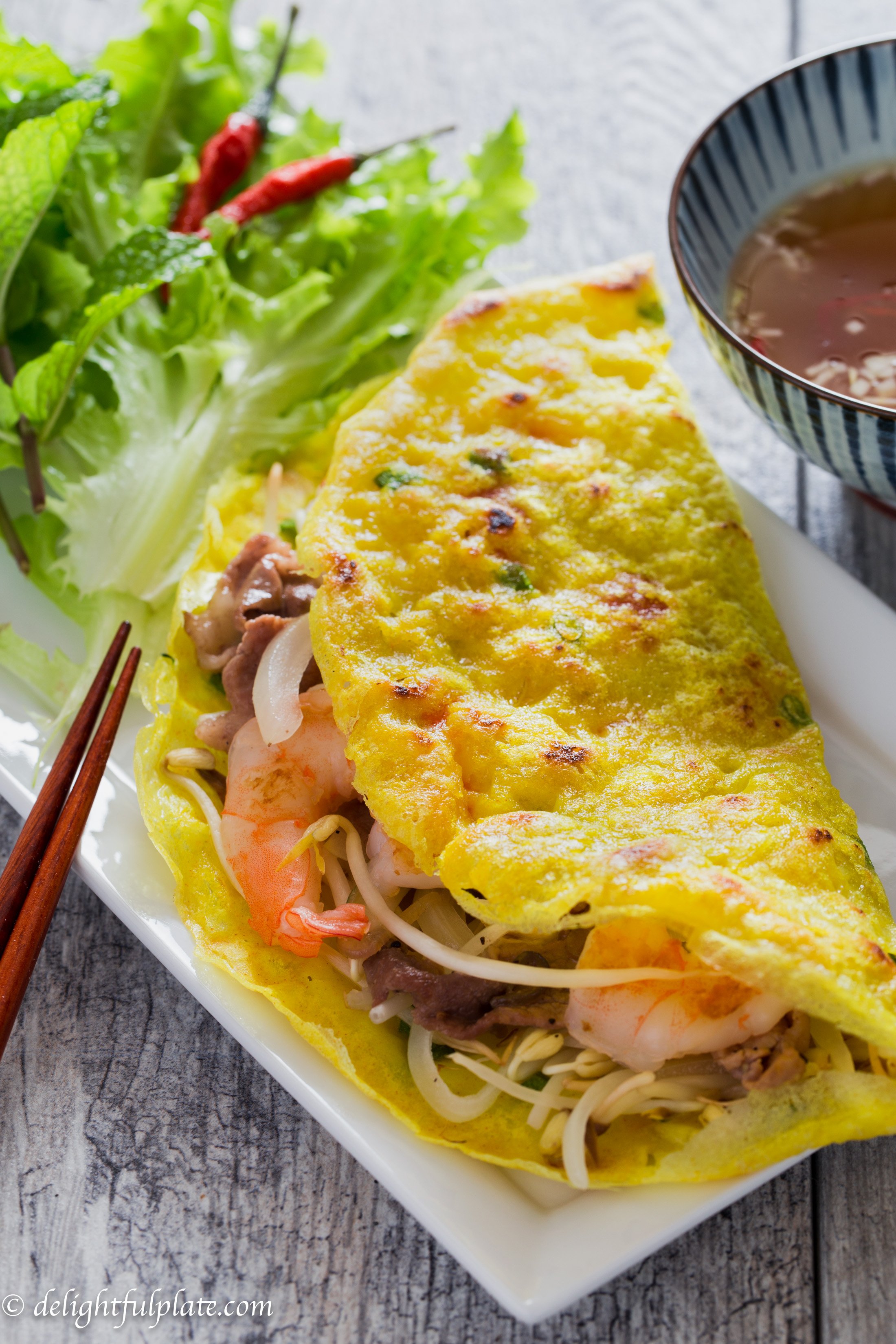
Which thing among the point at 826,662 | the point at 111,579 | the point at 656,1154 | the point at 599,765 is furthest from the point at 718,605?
the point at 111,579

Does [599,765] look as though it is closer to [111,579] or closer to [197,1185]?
[197,1185]

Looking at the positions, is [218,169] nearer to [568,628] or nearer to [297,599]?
[297,599]

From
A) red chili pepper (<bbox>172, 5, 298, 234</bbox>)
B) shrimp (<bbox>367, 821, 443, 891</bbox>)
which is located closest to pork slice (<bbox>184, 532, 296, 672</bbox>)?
shrimp (<bbox>367, 821, 443, 891</bbox>)

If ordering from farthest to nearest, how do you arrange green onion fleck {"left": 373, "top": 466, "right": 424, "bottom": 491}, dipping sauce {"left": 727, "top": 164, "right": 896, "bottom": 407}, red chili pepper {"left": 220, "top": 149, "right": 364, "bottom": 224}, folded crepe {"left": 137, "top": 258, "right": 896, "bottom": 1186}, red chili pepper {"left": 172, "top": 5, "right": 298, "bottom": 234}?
red chili pepper {"left": 172, "top": 5, "right": 298, "bottom": 234}, red chili pepper {"left": 220, "top": 149, "right": 364, "bottom": 224}, dipping sauce {"left": 727, "top": 164, "right": 896, "bottom": 407}, green onion fleck {"left": 373, "top": 466, "right": 424, "bottom": 491}, folded crepe {"left": 137, "top": 258, "right": 896, "bottom": 1186}

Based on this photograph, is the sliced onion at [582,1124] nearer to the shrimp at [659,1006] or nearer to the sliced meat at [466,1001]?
the shrimp at [659,1006]

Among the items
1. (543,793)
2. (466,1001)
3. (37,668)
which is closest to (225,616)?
(37,668)

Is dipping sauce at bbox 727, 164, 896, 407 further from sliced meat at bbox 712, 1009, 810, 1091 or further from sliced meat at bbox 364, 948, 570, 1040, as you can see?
sliced meat at bbox 364, 948, 570, 1040
